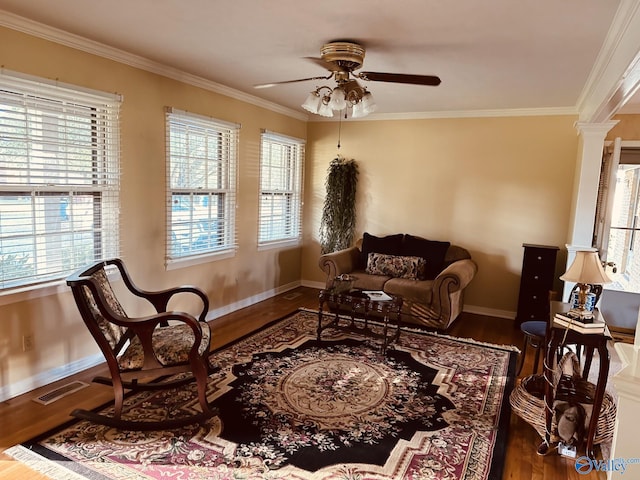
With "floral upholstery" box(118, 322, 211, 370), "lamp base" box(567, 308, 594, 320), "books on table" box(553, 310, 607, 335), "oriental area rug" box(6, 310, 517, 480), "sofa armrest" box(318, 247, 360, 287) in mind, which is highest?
"lamp base" box(567, 308, 594, 320)

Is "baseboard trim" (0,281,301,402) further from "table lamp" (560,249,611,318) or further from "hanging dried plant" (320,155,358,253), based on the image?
"table lamp" (560,249,611,318)

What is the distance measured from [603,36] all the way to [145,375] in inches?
138

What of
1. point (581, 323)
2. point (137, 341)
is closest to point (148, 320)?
point (137, 341)

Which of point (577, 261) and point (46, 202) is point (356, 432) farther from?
point (46, 202)

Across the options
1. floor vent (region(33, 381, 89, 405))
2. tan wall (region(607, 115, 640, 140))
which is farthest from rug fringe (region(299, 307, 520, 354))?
floor vent (region(33, 381, 89, 405))

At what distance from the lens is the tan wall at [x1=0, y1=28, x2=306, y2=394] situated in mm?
2996

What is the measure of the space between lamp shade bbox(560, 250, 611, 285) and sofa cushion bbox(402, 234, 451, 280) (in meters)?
2.57

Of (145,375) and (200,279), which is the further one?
(200,279)

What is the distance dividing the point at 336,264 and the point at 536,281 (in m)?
2.22

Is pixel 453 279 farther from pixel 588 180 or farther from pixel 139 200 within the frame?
pixel 139 200

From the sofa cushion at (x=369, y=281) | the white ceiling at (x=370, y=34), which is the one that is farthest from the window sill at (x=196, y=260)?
the white ceiling at (x=370, y=34)

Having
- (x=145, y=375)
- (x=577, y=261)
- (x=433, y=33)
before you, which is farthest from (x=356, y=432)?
(x=433, y=33)

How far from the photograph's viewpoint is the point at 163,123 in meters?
4.00

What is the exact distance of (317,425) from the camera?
8.93ft
